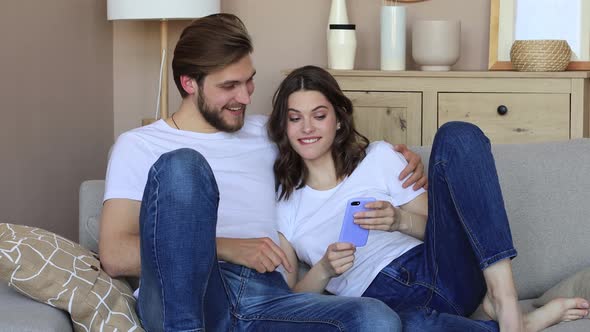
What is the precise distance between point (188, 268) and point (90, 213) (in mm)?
650

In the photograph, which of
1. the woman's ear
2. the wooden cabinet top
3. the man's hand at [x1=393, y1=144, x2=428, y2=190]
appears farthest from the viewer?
the wooden cabinet top

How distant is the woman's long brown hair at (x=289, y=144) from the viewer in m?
2.37

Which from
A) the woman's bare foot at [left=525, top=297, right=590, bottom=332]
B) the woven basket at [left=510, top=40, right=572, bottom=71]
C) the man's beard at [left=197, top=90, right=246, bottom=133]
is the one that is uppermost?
the woven basket at [left=510, top=40, right=572, bottom=71]

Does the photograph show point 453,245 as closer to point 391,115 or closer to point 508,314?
point 508,314

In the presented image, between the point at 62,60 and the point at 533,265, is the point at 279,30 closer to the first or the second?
the point at 62,60

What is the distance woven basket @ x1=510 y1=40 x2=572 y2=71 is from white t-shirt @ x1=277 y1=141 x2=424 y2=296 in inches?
55.8

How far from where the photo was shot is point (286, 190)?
7.73ft

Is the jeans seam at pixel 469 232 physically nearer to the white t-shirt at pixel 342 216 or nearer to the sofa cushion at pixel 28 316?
the white t-shirt at pixel 342 216

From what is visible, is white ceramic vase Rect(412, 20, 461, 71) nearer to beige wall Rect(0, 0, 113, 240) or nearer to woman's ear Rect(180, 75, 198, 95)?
beige wall Rect(0, 0, 113, 240)

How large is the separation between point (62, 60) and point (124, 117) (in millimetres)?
622

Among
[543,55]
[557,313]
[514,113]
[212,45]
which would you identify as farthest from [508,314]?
[543,55]

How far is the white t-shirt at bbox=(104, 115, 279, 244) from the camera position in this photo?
2209mm

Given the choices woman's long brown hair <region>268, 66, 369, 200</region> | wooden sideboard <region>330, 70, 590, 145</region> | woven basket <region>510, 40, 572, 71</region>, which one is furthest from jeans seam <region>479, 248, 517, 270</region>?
woven basket <region>510, 40, 572, 71</region>

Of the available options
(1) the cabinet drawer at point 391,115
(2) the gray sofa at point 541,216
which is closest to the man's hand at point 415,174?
(2) the gray sofa at point 541,216
